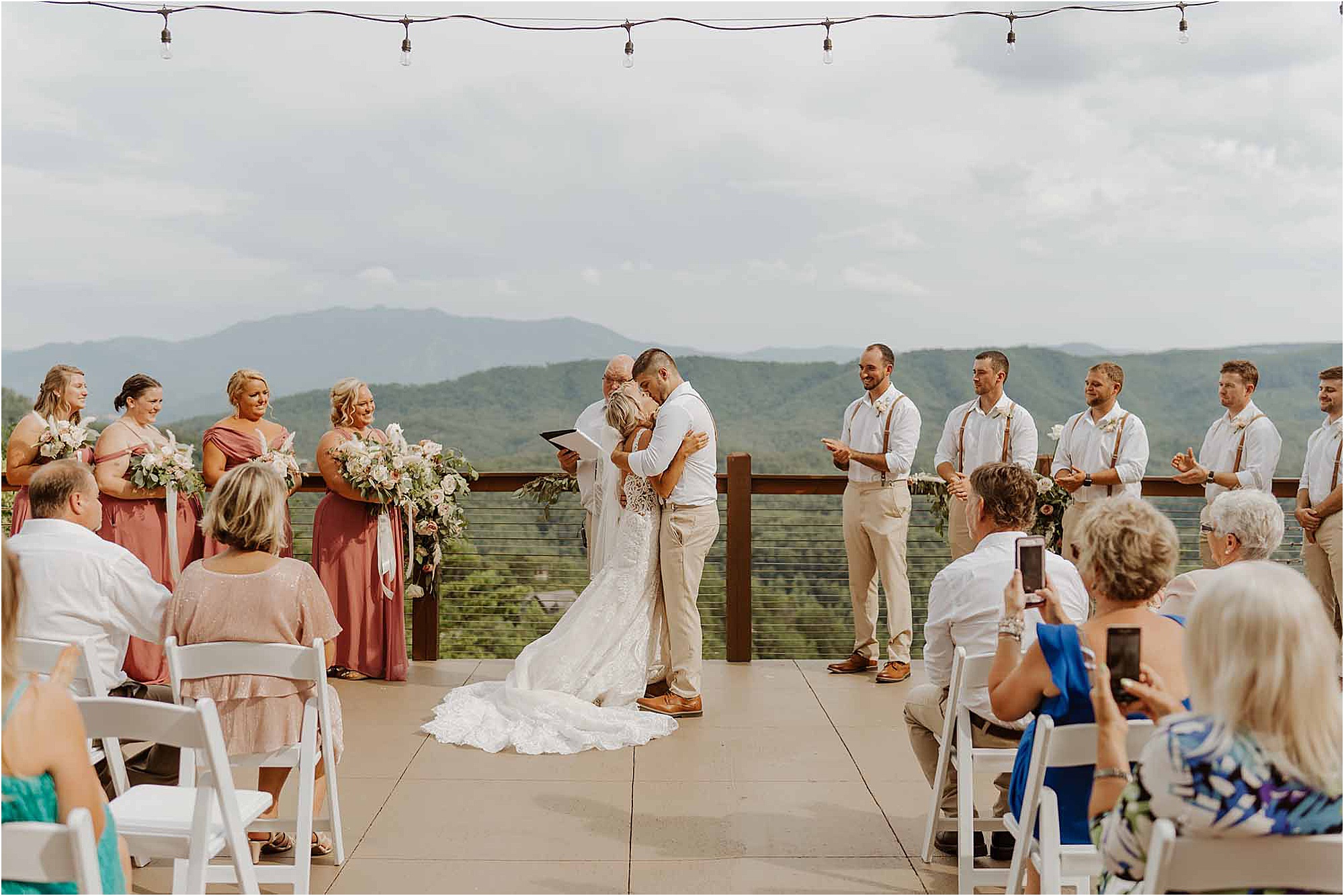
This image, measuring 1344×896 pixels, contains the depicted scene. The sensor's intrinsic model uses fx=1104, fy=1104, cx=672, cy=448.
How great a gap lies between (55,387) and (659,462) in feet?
10.3

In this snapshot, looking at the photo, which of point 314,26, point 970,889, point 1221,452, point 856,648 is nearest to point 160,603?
point 970,889

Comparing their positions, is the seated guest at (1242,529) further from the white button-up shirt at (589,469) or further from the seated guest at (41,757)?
the white button-up shirt at (589,469)

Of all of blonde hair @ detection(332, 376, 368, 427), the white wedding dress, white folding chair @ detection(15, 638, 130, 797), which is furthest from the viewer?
blonde hair @ detection(332, 376, 368, 427)

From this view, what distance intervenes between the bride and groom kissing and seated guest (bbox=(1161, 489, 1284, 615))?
2441mm

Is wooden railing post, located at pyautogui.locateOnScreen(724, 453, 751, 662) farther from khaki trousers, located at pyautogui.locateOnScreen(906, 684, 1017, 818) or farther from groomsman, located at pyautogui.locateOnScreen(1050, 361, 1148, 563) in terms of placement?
khaki trousers, located at pyautogui.locateOnScreen(906, 684, 1017, 818)

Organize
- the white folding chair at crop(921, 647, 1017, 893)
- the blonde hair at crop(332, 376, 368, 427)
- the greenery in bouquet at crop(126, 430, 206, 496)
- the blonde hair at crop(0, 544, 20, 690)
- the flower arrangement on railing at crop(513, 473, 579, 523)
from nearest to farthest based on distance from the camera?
the blonde hair at crop(0, 544, 20, 690) < the white folding chair at crop(921, 647, 1017, 893) < the greenery in bouquet at crop(126, 430, 206, 496) < the blonde hair at crop(332, 376, 368, 427) < the flower arrangement on railing at crop(513, 473, 579, 523)

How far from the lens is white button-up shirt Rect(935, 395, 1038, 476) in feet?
20.6

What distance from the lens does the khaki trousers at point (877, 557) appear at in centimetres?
611

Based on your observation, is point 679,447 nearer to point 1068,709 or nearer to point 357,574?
point 357,574

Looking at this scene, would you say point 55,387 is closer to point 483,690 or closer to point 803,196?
point 483,690

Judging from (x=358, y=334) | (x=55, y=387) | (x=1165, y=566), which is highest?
(x=358, y=334)

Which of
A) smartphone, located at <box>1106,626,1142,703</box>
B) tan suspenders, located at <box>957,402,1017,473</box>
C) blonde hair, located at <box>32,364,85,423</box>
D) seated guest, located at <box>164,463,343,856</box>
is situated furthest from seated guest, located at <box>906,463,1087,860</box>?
blonde hair, located at <box>32,364,85,423</box>

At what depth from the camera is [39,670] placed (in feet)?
9.61

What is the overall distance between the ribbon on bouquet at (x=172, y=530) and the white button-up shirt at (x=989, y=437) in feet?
13.6
